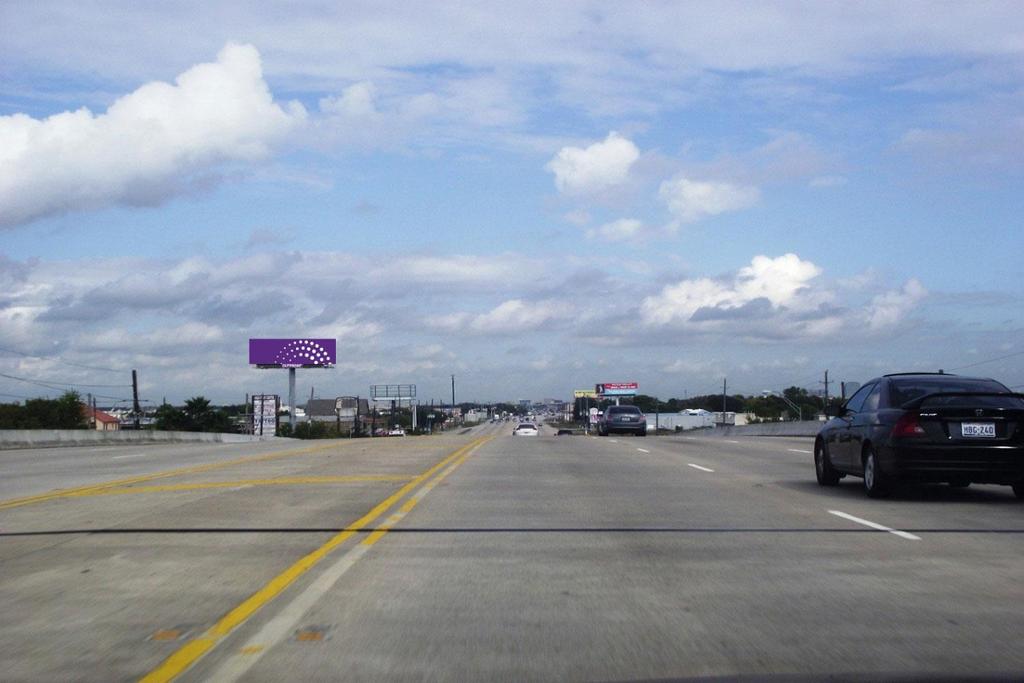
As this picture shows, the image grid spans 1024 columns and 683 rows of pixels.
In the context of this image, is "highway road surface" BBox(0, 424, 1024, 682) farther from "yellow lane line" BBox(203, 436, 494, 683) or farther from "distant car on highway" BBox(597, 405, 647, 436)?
"distant car on highway" BBox(597, 405, 647, 436)

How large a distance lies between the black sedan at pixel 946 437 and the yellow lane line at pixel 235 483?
8.18m

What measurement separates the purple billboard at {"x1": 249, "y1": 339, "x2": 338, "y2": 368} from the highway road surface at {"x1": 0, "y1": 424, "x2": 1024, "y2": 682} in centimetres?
10106

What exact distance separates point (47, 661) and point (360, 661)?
1.80 metres

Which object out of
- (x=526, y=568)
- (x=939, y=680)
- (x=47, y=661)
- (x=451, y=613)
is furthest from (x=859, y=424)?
(x=47, y=661)

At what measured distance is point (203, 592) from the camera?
8562mm

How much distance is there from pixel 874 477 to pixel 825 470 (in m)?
2.47

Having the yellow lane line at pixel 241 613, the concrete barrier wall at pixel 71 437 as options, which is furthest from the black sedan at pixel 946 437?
the concrete barrier wall at pixel 71 437

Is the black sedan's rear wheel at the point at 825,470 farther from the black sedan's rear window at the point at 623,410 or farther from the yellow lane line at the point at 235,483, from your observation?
the black sedan's rear window at the point at 623,410

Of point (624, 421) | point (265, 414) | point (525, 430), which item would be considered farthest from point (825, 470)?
point (265, 414)

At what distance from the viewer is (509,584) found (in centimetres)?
892

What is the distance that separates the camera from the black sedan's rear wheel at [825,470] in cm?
1750

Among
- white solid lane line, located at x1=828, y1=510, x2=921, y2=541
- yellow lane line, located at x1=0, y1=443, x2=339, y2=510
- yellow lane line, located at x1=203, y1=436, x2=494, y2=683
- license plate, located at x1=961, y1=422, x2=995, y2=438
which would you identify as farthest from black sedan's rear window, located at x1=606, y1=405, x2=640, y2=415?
yellow lane line, located at x1=203, y1=436, x2=494, y2=683

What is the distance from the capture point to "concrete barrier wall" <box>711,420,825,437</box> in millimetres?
51406

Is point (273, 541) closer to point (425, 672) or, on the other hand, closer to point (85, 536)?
point (85, 536)
